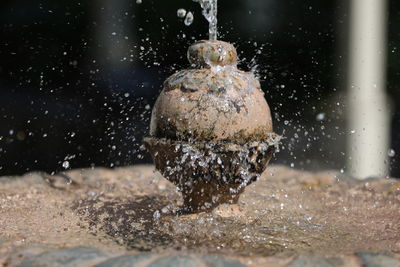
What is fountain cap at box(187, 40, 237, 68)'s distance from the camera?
13.7 feet

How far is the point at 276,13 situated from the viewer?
8672 mm

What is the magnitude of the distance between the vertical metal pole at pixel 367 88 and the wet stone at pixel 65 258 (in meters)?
5.10

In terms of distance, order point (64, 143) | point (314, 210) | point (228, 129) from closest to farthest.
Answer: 1. point (228, 129)
2. point (314, 210)
3. point (64, 143)

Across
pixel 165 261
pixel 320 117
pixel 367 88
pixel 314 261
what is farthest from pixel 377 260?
pixel 320 117

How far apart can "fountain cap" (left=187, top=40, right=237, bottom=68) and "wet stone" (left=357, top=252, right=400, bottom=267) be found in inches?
59.9

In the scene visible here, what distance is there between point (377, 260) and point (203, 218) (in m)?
1.28

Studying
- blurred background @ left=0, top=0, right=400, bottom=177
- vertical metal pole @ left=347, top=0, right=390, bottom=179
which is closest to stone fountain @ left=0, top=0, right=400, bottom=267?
vertical metal pole @ left=347, top=0, right=390, bottom=179

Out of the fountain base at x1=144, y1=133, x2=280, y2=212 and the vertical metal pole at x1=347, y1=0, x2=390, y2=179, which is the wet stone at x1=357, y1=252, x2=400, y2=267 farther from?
the vertical metal pole at x1=347, y1=0, x2=390, y2=179

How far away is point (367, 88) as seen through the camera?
8.07 metres

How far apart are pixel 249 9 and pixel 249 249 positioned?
554 cm

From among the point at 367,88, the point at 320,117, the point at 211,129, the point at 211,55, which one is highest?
the point at 211,55

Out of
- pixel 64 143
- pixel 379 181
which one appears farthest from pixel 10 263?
pixel 64 143

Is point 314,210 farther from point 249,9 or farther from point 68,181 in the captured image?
point 249,9

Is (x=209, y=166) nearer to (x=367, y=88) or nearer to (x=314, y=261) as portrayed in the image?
(x=314, y=261)
